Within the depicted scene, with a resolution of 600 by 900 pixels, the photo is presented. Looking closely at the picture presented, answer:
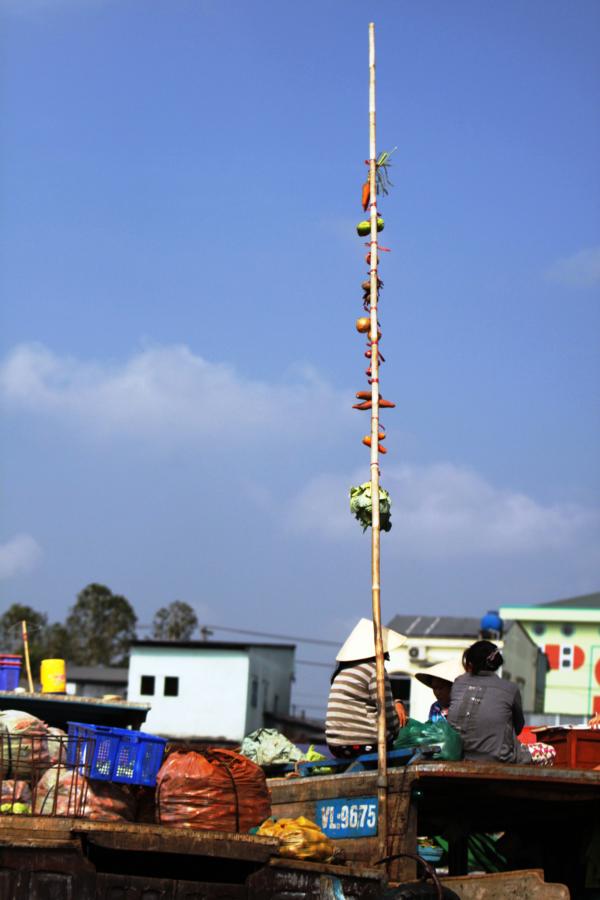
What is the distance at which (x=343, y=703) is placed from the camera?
755 cm

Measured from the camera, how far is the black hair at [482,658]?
7281 millimetres

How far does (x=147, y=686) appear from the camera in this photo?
5175 centimetres

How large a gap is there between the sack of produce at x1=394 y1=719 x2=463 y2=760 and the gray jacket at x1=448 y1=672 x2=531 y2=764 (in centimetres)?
12

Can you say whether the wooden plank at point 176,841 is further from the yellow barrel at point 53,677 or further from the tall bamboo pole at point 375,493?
the yellow barrel at point 53,677

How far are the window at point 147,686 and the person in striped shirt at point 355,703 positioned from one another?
45246 millimetres

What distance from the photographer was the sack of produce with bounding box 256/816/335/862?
5973 mm

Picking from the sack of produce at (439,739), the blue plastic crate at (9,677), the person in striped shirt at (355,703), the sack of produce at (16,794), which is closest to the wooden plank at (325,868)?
the sack of produce at (439,739)

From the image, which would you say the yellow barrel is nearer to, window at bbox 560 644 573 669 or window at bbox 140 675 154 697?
window at bbox 140 675 154 697

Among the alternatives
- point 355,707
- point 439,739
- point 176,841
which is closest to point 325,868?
point 176,841

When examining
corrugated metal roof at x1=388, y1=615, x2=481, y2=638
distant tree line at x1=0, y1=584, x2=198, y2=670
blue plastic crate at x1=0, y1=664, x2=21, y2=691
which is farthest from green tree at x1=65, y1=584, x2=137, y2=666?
blue plastic crate at x1=0, y1=664, x2=21, y2=691

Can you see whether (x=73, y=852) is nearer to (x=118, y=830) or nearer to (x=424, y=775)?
(x=118, y=830)

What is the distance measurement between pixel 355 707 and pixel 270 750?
2.47m

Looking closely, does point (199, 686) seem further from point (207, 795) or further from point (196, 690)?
point (207, 795)

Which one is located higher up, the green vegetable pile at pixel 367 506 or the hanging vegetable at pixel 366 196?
the hanging vegetable at pixel 366 196
